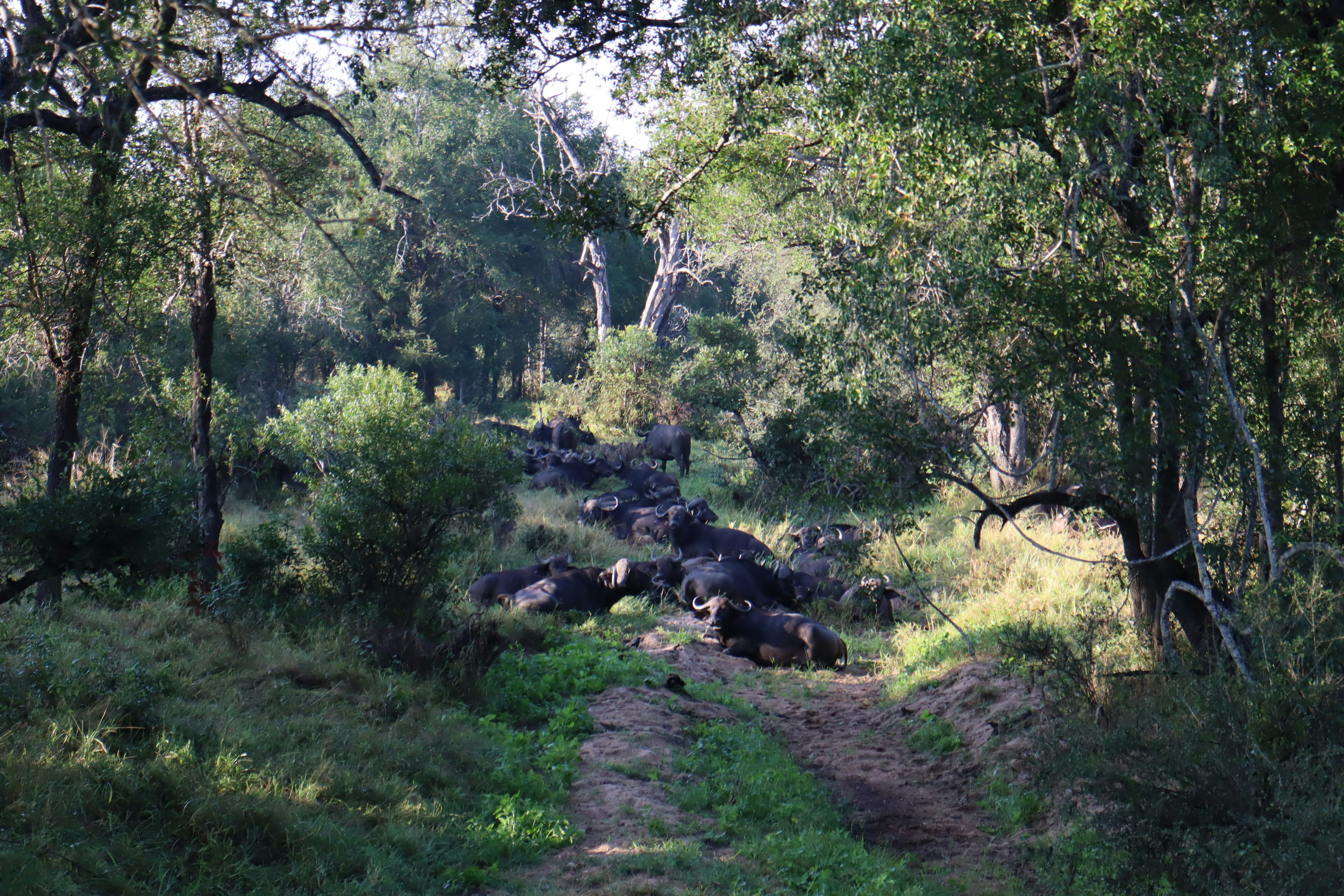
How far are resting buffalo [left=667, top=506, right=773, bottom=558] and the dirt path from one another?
4.65 m

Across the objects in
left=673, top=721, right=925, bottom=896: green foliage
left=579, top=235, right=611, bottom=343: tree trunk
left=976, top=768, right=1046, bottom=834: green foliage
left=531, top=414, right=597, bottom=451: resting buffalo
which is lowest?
left=673, top=721, right=925, bottom=896: green foliage

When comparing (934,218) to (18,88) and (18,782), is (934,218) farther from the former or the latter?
(18,782)

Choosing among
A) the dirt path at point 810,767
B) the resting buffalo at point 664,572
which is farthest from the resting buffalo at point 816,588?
the dirt path at point 810,767

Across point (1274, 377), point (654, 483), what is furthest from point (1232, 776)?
point (654, 483)

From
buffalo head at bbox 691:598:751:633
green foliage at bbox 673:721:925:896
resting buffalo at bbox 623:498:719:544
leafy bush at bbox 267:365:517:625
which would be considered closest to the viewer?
green foliage at bbox 673:721:925:896

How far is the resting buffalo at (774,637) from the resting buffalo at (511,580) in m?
2.51

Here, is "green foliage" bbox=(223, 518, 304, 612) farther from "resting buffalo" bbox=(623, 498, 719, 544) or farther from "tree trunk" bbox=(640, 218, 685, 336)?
"tree trunk" bbox=(640, 218, 685, 336)

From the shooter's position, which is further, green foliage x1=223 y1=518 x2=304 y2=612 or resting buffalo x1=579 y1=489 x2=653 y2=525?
resting buffalo x1=579 y1=489 x2=653 y2=525

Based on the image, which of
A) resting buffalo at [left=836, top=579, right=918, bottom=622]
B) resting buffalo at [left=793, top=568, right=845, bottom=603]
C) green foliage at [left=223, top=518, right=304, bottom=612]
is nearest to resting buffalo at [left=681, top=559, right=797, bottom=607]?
resting buffalo at [left=793, top=568, right=845, bottom=603]

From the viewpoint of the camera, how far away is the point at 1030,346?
6.98 metres

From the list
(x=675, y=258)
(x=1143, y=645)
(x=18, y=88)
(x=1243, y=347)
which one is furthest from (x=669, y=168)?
(x=675, y=258)

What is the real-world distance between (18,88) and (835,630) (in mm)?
11242

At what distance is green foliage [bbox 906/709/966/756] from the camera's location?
855cm

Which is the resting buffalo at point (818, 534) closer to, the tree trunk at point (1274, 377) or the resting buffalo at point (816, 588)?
the resting buffalo at point (816, 588)
